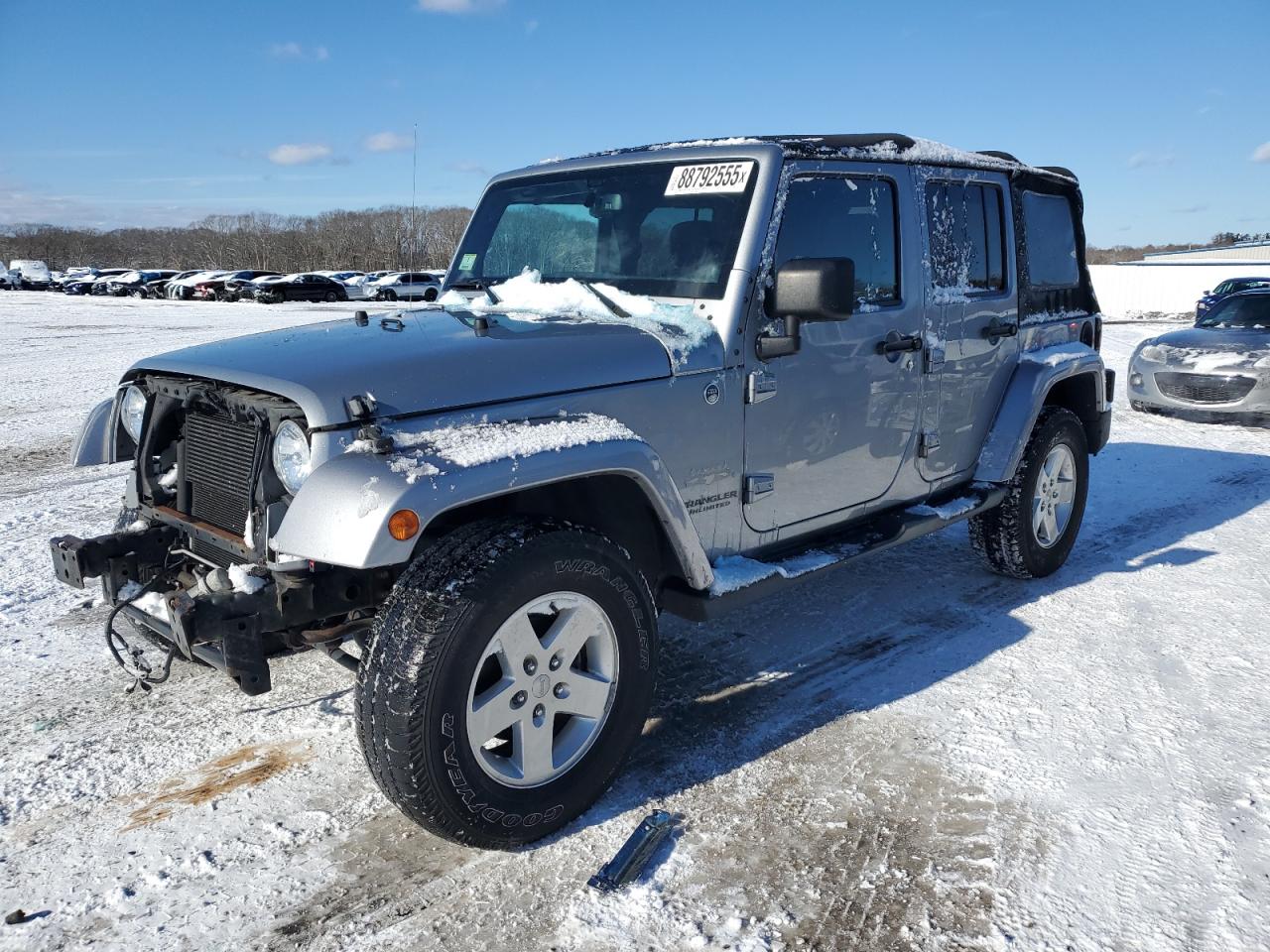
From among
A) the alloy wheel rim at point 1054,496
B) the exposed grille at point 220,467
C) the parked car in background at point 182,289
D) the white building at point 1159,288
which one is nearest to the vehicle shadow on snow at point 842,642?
the alloy wheel rim at point 1054,496

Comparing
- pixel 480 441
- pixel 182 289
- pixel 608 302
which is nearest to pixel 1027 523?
pixel 608 302

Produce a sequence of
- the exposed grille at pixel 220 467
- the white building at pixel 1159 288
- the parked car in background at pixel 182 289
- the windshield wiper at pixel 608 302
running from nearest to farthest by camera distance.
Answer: the exposed grille at pixel 220 467
the windshield wiper at pixel 608 302
the white building at pixel 1159 288
the parked car in background at pixel 182 289

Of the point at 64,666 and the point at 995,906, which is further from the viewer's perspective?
the point at 64,666

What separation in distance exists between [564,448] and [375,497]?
1.85 ft

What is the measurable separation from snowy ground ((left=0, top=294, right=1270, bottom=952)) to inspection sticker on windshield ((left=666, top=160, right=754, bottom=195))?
1.94m

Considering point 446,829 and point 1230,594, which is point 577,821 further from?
point 1230,594

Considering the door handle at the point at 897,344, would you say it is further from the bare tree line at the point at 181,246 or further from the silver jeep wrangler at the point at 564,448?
the bare tree line at the point at 181,246

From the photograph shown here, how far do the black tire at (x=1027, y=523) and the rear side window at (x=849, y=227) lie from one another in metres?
1.51

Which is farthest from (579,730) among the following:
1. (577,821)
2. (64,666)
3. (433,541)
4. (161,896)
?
(64,666)

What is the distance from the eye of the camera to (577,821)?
9.67 ft

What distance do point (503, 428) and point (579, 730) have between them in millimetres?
962

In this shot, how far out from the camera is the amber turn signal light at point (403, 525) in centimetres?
235

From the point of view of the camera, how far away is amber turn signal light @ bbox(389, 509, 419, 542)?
2.35 m

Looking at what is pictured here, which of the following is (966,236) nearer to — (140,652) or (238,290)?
(140,652)
